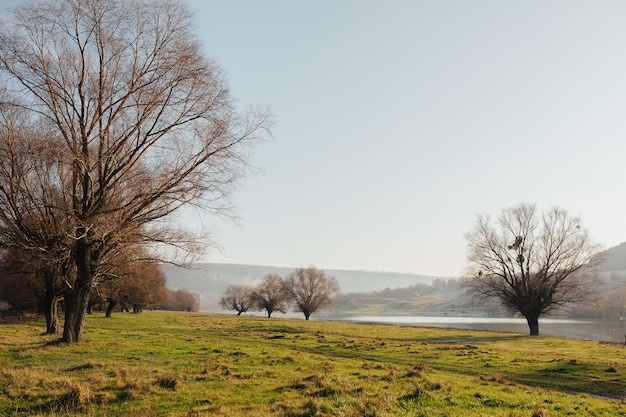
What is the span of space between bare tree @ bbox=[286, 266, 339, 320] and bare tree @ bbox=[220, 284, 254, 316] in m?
17.0

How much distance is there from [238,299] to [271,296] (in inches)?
605

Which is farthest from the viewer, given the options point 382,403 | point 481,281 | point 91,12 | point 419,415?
point 481,281

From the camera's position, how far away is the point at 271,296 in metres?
93.9

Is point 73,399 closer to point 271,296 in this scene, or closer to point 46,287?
point 46,287

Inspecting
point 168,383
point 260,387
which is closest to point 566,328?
point 260,387

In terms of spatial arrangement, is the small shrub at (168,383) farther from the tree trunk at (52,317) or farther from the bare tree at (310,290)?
the bare tree at (310,290)

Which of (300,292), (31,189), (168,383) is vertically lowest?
(300,292)

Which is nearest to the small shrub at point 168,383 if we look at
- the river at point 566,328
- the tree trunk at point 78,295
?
the tree trunk at point 78,295

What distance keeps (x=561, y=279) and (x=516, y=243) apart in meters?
6.29

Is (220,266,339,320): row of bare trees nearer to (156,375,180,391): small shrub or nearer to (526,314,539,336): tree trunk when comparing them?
(526,314,539,336): tree trunk

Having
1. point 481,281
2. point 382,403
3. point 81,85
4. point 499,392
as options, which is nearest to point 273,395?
point 382,403

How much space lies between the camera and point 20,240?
20.9m

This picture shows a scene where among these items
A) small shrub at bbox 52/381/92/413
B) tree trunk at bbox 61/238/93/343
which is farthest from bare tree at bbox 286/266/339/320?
small shrub at bbox 52/381/92/413

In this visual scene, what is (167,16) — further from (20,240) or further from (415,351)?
(415,351)
